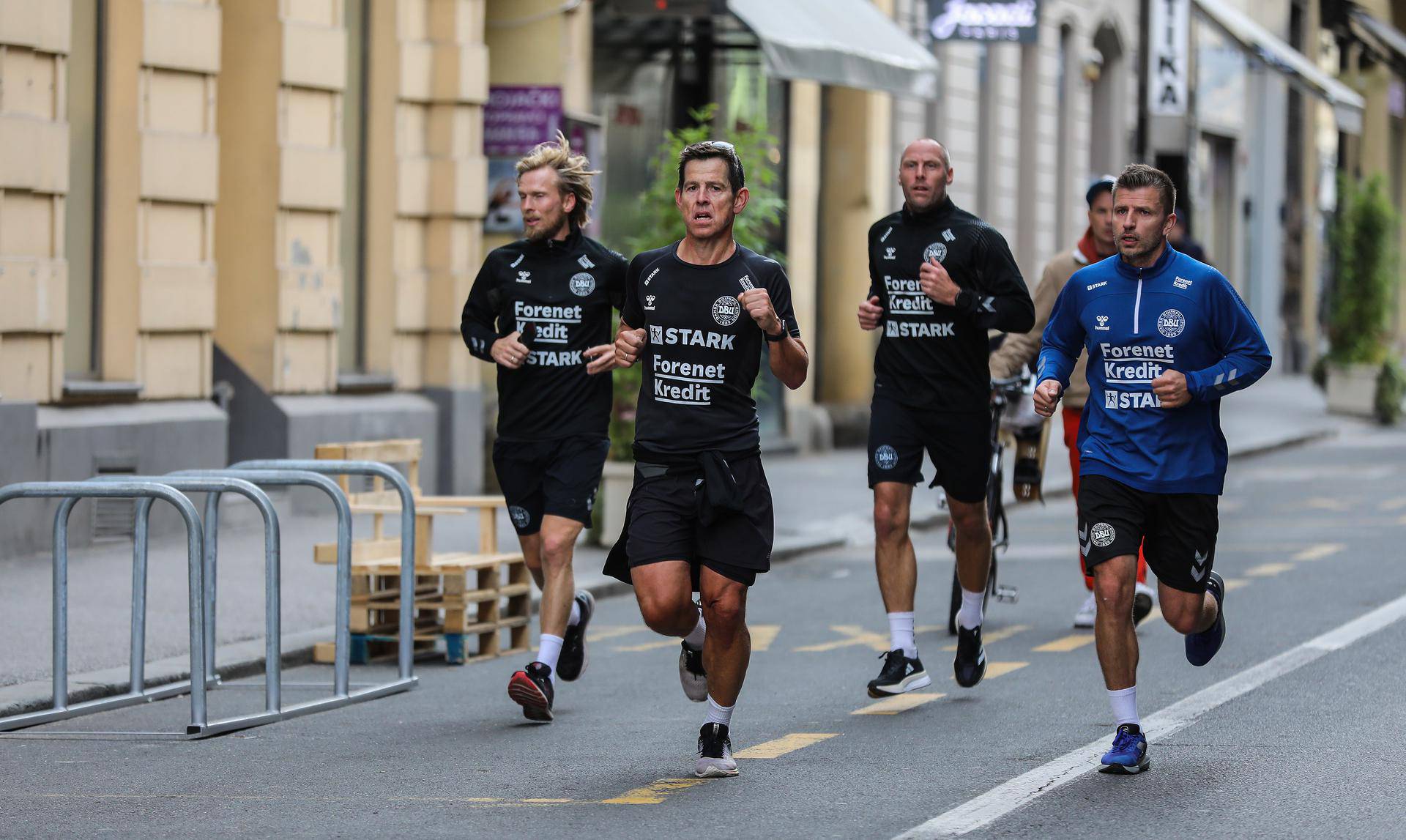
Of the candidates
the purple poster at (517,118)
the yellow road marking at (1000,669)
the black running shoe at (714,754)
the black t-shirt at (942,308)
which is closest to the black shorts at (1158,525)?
the black running shoe at (714,754)

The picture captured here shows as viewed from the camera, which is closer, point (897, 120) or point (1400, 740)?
point (1400, 740)

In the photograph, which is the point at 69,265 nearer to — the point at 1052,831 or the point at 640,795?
the point at 640,795

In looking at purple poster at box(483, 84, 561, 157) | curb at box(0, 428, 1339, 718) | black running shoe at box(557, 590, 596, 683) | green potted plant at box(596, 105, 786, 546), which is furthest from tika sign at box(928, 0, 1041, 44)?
black running shoe at box(557, 590, 596, 683)

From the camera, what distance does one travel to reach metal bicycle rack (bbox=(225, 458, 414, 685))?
29.1 feet

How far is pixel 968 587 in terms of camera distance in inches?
341

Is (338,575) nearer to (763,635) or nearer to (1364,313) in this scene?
(763,635)

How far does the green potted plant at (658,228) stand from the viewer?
13.8 metres

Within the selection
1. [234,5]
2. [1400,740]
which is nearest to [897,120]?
[234,5]

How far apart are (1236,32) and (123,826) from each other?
89.0 feet

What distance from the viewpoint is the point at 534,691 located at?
7.88 meters

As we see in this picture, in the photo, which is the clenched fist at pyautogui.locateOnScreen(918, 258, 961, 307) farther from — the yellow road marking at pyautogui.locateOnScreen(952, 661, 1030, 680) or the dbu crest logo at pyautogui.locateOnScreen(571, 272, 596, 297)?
the yellow road marking at pyautogui.locateOnScreen(952, 661, 1030, 680)

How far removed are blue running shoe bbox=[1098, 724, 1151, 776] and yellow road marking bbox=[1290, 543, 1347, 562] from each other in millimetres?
6857

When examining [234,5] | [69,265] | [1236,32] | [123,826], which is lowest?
[123,826]

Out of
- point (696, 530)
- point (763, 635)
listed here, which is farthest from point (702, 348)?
point (763, 635)
